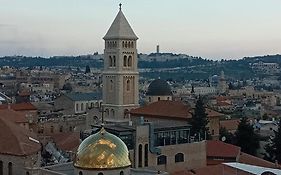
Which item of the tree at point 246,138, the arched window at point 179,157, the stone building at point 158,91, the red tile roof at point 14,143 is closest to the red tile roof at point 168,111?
the tree at point 246,138

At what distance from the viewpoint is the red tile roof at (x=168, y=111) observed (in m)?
46.9

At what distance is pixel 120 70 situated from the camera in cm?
5388

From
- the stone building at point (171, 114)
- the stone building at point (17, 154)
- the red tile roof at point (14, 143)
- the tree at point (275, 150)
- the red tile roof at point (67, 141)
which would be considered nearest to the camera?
the stone building at point (17, 154)

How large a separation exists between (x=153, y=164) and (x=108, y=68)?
2097 centimetres

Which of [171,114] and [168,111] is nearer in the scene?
[171,114]

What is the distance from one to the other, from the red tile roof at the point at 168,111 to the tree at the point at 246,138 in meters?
4.46

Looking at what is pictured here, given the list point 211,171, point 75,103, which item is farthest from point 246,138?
point 75,103

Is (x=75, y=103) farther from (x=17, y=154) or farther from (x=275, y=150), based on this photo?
(x=17, y=154)

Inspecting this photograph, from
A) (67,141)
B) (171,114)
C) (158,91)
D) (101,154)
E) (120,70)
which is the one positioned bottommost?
(67,141)

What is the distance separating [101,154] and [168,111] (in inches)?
972

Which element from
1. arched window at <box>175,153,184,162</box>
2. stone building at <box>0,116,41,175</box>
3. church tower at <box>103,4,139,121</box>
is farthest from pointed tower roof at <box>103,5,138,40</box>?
stone building at <box>0,116,41,175</box>

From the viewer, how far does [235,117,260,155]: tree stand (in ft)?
148

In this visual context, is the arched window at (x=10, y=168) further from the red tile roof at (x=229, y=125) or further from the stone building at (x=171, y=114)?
the red tile roof at (x=229, y=125)

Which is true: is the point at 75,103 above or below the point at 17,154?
below
